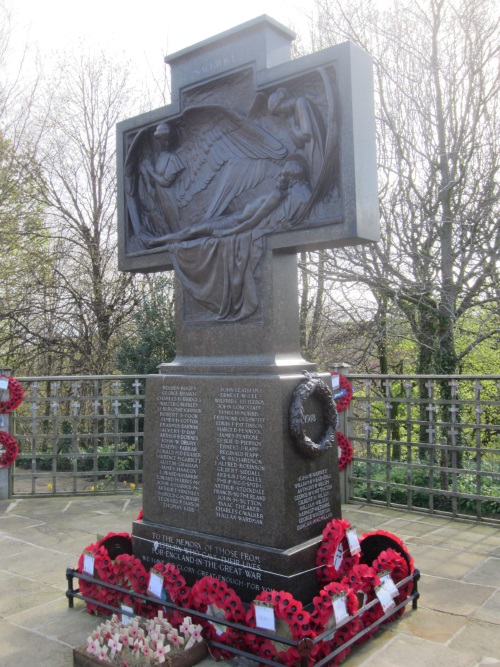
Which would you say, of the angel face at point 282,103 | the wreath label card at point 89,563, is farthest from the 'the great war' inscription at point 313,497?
the angel face at point 282,103

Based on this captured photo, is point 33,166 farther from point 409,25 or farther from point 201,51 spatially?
point 201,51

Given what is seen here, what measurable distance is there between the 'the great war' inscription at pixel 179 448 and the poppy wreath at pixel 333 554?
0.87 meters

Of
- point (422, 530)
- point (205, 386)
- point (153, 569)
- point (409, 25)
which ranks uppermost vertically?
point (409, 25)

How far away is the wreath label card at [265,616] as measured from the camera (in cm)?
307

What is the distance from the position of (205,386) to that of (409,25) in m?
8.37

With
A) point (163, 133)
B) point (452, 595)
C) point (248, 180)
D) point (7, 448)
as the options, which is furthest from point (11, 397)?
point (452, 595)

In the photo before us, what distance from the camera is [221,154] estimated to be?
4.14 metres

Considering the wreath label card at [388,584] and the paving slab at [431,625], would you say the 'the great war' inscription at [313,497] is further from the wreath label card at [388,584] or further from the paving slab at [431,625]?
the paving slab at [431,625]

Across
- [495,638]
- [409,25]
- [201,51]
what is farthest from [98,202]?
[495,638]

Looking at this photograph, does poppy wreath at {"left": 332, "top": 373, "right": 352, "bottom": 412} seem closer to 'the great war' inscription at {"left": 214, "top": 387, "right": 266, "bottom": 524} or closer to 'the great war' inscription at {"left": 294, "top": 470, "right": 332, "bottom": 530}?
'the great war' inscription at {"left": 294, "top": 470, "right": 332, "bottom": 530}

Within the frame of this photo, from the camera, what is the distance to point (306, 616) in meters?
3.03

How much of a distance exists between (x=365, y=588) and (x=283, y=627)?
2.13 feet

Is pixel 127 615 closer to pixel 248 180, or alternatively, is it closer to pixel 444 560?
pixel 444 560

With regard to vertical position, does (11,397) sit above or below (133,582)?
above
